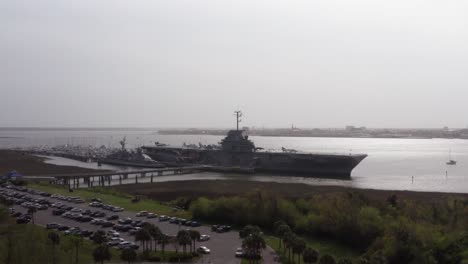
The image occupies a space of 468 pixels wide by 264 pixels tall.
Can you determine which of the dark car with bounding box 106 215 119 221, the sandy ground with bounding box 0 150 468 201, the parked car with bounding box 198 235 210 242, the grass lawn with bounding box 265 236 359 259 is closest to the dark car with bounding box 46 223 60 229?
the dark car with bounding box 106 215 119 221

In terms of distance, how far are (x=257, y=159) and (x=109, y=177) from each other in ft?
76.9

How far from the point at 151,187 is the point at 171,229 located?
26.0 meters

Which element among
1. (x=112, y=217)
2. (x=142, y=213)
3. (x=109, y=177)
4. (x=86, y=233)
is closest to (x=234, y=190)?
(x=142, y=213)

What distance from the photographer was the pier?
59.8 metres

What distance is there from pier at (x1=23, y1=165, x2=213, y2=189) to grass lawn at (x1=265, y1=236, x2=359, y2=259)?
114ft

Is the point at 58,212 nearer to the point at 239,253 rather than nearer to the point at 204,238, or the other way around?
the point at 204,238

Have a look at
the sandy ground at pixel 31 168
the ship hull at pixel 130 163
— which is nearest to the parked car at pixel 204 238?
the sandy ground at pixel 31 168

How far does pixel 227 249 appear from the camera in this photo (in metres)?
25.1

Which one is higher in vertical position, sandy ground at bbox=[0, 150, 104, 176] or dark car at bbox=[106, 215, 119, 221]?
dark car at bbox=[106, 215, 119, 221]

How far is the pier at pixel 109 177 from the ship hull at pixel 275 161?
435 centimetres

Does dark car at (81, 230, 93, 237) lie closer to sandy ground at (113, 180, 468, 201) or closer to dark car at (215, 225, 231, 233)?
dark car at (215, 225, 231, 233)

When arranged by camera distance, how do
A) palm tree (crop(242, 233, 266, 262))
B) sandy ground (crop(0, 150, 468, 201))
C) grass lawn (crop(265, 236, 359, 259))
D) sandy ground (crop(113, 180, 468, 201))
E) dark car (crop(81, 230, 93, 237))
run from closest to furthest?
1. palm tree (crop(242, 233, 266, 262))
2. grass lawn (crop(265, 236, 359, 259))
3. dark car (crop(81, 230, 93, 237))
4. sandy ground (crop(113, 180, 468, 201))
5. sandy ground (crop(0, 150, 468, 201))

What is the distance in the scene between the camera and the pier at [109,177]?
59.8 m

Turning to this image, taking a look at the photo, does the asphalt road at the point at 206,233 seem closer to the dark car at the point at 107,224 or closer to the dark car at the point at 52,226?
the dark car at the point at 107,224
